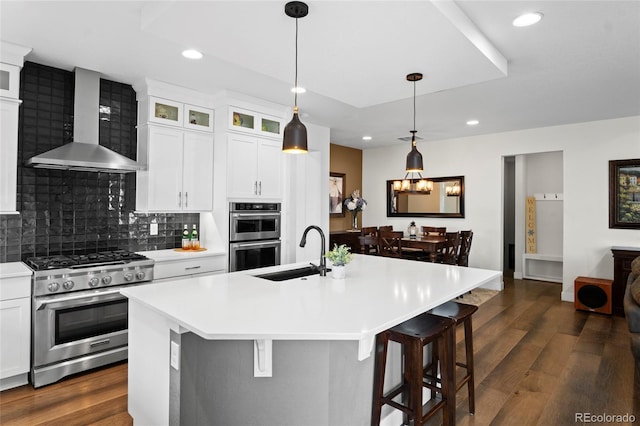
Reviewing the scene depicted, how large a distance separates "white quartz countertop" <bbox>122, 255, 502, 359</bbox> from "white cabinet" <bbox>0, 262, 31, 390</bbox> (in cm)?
136

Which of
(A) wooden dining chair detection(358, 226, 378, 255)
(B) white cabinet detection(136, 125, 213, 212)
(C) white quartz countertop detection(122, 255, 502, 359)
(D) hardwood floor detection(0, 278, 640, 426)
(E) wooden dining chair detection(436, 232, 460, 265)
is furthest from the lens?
(A) wooden dining chair detection(358, 226, 378, 255)

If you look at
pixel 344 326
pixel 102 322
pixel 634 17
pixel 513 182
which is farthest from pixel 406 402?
pixel 513 182

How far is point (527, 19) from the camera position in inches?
99.3

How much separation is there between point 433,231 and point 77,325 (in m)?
5.52

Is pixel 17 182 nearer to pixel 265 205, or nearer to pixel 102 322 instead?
pixel 102 322

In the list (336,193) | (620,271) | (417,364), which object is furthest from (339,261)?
(336,193)

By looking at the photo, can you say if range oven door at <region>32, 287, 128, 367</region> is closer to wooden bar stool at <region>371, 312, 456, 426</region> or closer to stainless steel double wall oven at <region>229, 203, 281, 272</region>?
stainless steel double wall oven at <region>229, 203, 281, 272</region>

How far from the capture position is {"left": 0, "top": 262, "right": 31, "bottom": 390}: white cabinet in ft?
9.23

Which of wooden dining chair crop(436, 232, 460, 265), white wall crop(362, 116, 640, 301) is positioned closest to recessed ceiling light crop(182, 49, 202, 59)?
wooden dining chair crop(436, 232, 460, 265)

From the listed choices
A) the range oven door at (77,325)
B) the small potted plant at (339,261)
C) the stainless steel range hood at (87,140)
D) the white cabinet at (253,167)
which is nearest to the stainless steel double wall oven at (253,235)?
the white cabinet at (253,167)

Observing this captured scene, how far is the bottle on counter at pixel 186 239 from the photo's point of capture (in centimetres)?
Answer: 423

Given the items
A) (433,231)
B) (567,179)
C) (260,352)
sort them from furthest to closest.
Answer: (433,231) < (567,179) < (260,352)

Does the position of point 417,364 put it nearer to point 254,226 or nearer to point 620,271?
point 254,226

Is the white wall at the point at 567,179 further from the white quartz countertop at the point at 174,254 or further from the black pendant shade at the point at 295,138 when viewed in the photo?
the black pendant shade at the point at 295,138
